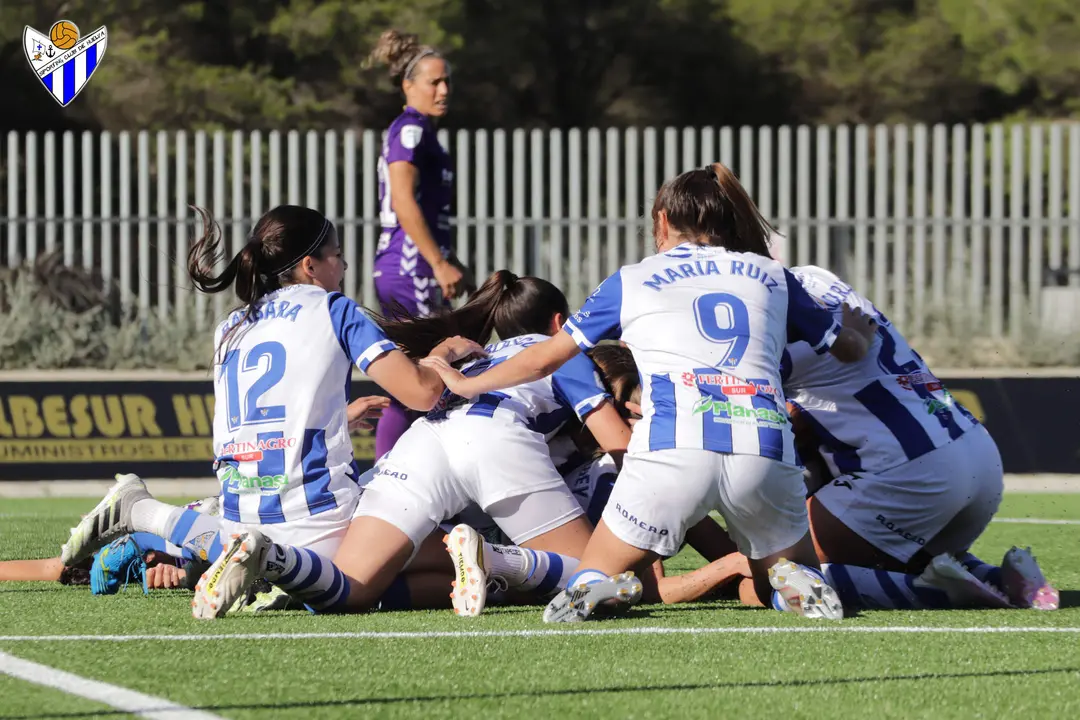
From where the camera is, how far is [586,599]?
15.3ft

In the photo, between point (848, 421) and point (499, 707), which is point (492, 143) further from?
point (499, 707)

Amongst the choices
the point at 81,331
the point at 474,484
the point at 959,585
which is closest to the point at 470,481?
the point at 474,484

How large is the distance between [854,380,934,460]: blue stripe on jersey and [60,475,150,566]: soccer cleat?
245cm

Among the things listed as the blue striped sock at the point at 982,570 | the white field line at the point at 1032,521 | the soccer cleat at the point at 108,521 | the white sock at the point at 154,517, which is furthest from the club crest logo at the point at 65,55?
the blue striped sock at the point at 982,570

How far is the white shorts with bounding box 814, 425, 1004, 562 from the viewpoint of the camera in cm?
516

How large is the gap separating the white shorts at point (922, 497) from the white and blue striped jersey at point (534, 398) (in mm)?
835

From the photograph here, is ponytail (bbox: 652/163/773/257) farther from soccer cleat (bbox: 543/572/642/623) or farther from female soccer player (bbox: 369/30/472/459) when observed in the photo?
female soccer player (bbox: 369/30/472/459)

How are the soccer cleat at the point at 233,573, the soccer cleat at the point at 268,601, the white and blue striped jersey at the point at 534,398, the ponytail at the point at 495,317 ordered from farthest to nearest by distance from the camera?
the ponytail at the point at 495,317
the white and blue striped jersey at the point at 534,398
the soccer cleat at the point at 268,601
the soccer cleat at the point at 233,573

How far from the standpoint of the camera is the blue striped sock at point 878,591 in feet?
16.7

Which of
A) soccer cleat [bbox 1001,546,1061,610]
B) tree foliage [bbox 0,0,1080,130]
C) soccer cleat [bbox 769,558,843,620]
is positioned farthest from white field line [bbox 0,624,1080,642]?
tree foliage [bbox 0,0,1080,130]

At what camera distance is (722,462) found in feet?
15.1

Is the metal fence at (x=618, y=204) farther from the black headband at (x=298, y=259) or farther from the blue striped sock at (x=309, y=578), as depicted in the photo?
the blue striped sock at (x=309, y=578)

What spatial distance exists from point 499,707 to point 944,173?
1144 centimetres

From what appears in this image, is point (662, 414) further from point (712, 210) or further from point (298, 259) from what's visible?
point (298, 259)
